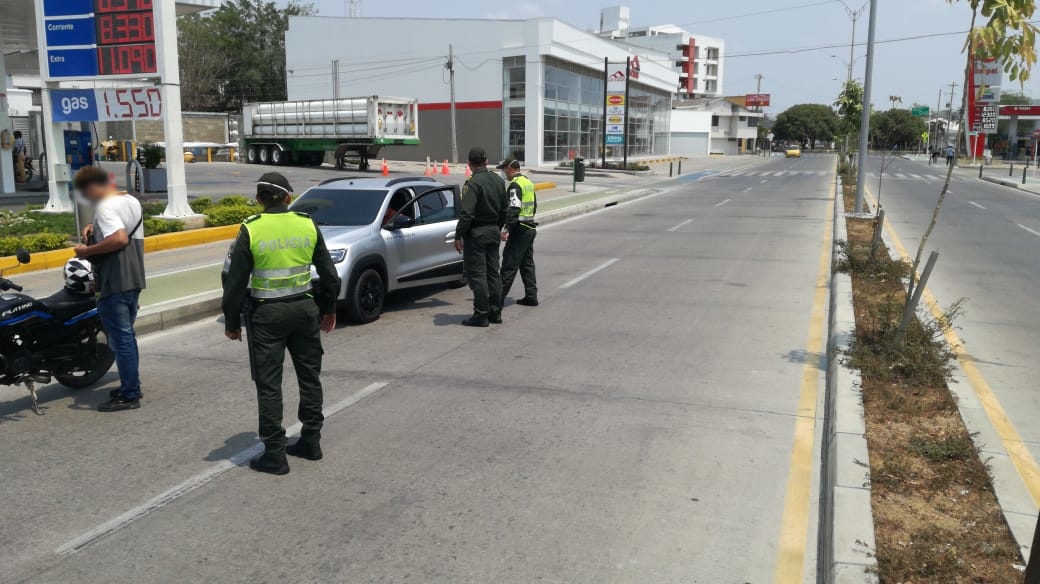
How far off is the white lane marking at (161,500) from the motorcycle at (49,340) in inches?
76.0

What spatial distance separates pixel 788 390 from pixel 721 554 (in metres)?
2.96

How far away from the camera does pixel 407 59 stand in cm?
5475

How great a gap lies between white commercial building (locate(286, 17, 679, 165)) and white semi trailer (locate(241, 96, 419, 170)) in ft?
39.0

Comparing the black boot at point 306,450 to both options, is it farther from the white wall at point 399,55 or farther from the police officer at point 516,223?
the white wall at point 399,55

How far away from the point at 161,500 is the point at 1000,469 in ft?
15.8

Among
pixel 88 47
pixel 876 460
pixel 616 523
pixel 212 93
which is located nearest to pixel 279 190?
pixel 616 523

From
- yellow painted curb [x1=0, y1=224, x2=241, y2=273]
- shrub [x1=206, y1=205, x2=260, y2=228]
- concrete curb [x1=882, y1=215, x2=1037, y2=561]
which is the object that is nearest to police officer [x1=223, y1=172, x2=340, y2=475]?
concrete curb [x1=882, y1=215, x2=1037, y2=561]

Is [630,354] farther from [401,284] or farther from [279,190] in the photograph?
[279,190]

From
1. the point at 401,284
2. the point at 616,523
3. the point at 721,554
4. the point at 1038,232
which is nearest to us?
the point at 721,554

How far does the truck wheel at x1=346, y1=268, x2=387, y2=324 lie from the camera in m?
8.92

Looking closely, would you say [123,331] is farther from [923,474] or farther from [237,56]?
[237,56]

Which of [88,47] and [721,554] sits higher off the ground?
[88,47]

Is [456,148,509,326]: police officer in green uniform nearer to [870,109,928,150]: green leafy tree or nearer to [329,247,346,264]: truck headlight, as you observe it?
[329,247,346,264]: truck headlight

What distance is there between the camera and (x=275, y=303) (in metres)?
4.84
